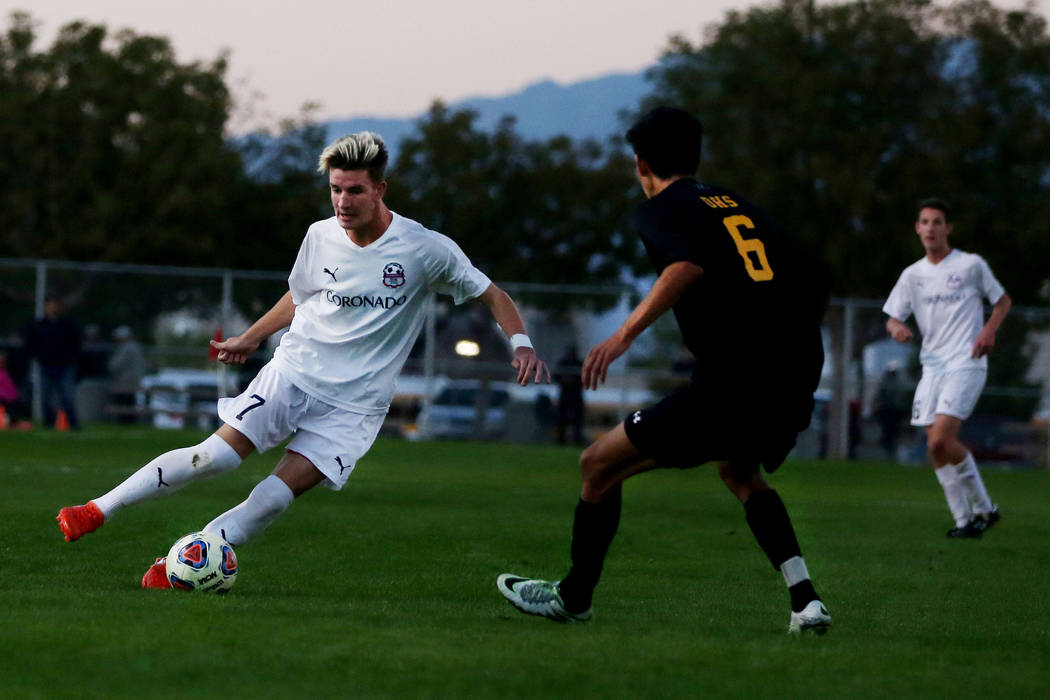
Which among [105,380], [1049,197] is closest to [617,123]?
[1049,197]

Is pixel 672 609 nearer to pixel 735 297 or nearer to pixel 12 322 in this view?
pixel 735 297

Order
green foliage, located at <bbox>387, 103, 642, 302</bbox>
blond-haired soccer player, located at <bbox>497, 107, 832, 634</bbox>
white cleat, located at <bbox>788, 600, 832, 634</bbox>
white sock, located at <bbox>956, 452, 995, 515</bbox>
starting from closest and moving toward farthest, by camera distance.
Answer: blond-haired soccer player, located at <bbox>497, 107, 832, 634</bbox> < white cleat, located at <bbox>788, 600, 832, 634</bbox> < white sock, located at <bbox>956, 452, 995, 515</bbox> < green foliage, located at <bbox>387, 103, 642, 302</bbox>

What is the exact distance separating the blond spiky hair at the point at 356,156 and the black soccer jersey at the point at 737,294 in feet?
4.84

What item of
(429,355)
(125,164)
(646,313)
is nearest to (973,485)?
(646,313)

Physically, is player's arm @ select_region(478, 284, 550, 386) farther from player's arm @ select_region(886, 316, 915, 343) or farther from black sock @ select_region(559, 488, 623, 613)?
player's arm @ select_region(886, 316, 915, 343)

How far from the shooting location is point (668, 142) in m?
6.08

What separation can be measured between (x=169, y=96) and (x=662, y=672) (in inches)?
1370

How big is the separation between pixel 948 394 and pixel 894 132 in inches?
756

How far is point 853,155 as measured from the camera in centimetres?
3027

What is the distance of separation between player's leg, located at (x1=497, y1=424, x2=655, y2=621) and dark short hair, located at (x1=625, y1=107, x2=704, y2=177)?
3.18 feet

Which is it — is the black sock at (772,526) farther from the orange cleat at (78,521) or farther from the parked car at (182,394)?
the parked car at (182,394)

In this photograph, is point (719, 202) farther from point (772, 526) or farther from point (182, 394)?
point (182, 394)

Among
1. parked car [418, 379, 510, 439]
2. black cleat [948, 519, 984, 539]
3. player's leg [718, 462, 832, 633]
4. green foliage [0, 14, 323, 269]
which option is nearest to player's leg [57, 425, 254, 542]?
player's leg [718, 462, 832, 633]

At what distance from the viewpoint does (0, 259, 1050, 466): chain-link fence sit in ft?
83.5
